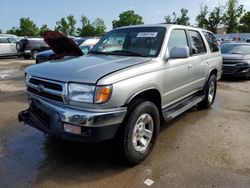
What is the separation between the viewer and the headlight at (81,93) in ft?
10.3

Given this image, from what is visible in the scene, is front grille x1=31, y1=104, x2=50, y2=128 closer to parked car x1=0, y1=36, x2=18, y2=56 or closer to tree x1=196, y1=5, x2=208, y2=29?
parked car x1=0, y1=36, x2=18, y2=56

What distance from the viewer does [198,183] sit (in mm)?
3307

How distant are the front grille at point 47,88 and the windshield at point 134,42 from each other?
1.34 metres

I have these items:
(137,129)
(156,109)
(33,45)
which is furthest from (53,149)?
(33,45)

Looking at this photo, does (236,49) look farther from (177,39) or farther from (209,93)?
(177,39)

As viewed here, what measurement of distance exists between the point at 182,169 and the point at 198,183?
0.37 meters

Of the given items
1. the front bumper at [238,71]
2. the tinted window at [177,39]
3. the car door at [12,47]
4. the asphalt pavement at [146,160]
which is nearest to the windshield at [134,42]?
the tinted window at [177,39]

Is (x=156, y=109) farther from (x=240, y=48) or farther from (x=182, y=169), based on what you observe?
(x=240, y=48)

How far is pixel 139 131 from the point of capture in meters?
3.73

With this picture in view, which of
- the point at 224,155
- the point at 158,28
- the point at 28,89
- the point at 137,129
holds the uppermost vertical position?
the point at 158,28

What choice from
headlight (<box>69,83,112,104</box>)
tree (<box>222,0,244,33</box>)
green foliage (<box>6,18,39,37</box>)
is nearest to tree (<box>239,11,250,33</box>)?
tree (<box>222,0,244,33</box>)

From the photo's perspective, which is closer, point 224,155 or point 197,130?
point 224,155

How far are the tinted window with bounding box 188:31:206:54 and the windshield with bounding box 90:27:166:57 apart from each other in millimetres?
1035

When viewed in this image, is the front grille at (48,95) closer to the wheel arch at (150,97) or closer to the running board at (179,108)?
→ the wheel arch at (150,97)
